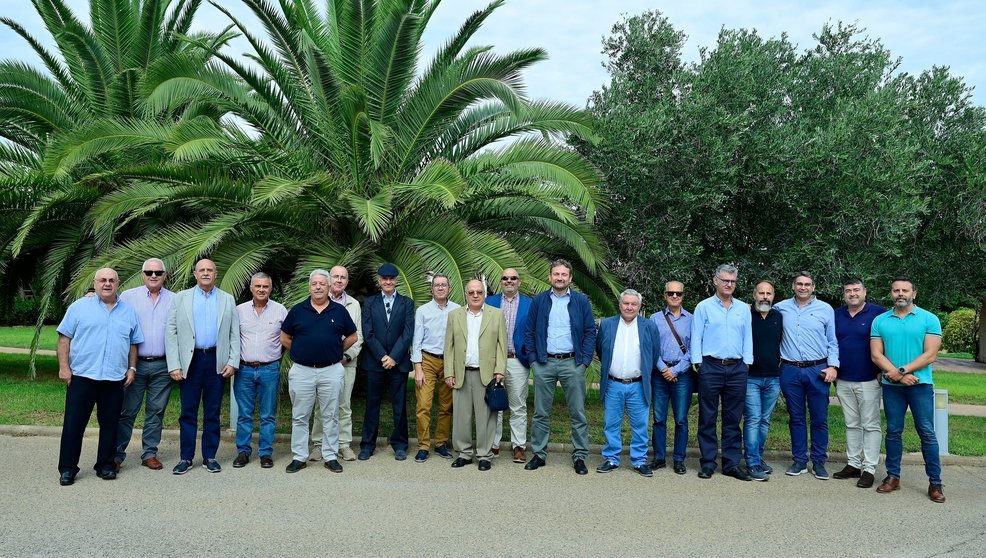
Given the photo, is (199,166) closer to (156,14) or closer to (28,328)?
(156,14)

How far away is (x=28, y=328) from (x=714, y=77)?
3611 cm

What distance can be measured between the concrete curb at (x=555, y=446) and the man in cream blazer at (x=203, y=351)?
1546 millimetres

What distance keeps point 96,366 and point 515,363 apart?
3923mm

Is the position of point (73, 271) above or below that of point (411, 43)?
below

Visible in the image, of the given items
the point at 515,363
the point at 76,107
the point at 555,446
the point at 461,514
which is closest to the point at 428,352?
the point at 515,363

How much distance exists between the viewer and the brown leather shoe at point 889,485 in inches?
267

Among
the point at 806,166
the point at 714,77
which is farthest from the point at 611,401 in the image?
the point at 714,77

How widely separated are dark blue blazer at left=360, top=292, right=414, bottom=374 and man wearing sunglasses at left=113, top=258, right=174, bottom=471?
191 cm

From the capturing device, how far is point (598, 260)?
10.3 m

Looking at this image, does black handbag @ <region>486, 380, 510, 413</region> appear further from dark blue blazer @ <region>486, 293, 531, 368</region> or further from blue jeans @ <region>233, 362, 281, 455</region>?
blue jeans @ <region>233, 362, 281, 455</region>

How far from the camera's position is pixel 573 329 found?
7.50 meters

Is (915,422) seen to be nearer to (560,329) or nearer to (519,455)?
(560,329)

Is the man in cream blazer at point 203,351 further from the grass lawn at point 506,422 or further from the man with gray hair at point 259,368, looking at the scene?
the grass lawn at point 506,422

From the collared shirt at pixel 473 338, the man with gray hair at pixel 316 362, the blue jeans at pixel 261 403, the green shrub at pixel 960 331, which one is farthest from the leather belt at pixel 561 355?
the green shrub at pixel 960 331
